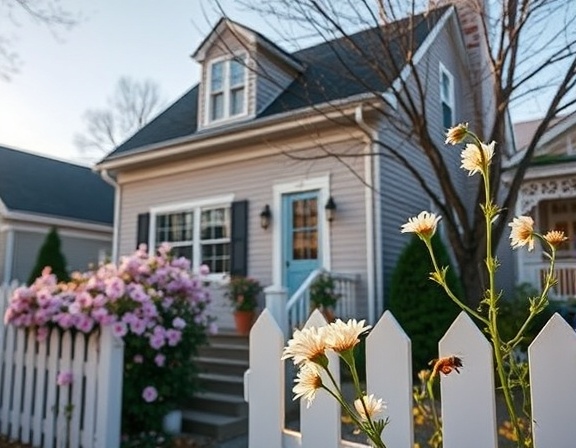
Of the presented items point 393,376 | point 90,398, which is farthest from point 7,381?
point 393,376

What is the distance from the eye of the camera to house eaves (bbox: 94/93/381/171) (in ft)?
22.7

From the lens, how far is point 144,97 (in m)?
25.8

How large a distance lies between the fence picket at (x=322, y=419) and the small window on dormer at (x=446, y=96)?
29.4 ft

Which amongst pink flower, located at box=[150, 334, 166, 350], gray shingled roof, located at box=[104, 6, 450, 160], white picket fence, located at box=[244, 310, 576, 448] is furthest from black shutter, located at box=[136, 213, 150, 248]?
white picket fence, located at box=[244, 310, 576, 448]

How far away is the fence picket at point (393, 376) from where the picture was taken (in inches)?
61.1

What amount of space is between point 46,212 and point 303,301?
1084cm

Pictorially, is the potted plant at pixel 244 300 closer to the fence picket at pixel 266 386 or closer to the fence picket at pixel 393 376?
the fence picket at pixel 266 386

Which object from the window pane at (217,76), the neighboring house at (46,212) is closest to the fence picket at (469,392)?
the window pane at (217,76)

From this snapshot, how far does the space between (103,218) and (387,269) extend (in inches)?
456

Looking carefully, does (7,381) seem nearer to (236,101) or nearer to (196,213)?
(196,213)

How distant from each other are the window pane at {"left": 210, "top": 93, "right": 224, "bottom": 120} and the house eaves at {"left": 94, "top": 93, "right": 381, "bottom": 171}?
43 centimetres

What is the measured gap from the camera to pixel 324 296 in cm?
663

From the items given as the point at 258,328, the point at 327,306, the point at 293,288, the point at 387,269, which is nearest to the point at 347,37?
the point at 258,328

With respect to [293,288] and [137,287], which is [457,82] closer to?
[293,288]
